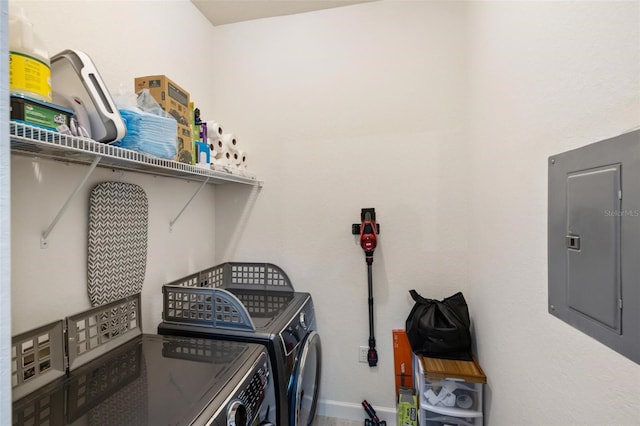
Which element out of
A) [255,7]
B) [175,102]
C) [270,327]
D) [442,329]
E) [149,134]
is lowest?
[442,329]

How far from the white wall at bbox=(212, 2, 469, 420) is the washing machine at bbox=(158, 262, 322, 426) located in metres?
0.32

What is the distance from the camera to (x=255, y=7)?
2131 millimetres

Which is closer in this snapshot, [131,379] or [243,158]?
[131,379]

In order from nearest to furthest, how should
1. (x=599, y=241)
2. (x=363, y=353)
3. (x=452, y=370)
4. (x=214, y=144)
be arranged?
(x=599, y=241) < (x=452, y=370) < (x=214, y=144) < (x=363, y=353)

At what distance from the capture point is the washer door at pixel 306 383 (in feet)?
4.65

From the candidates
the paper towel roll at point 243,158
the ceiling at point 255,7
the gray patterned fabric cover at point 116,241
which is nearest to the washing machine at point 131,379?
the gray patterned fabric cover at point 116,241

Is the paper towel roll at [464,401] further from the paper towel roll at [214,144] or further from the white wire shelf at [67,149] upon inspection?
the paper towel roll at [214,144]

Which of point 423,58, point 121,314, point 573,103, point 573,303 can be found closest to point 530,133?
point 573,103

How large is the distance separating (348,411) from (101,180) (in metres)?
2.17

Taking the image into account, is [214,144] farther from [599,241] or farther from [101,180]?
[599,241]

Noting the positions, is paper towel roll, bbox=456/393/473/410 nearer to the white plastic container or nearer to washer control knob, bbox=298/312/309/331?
washer control knob, bbox=298/312/309/331

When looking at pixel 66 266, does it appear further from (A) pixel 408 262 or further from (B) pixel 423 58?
(B) pixel 423 58

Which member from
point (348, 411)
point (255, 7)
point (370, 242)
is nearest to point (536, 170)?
point (370, 242)

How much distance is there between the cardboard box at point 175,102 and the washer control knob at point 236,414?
1052mm
